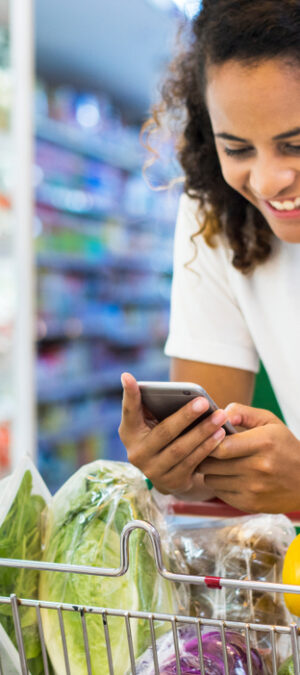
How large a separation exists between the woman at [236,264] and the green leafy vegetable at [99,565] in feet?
0.38

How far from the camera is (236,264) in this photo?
1421mm

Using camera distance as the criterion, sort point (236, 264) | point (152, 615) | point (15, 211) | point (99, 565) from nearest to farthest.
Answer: point (152, 615) < point (99, 565) < point (236, 264) < point (15, 211)

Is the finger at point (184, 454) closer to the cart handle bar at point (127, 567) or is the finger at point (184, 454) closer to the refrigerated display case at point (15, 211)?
the cart handle bar at point (127, 567)

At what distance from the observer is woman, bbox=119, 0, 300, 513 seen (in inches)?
38.1

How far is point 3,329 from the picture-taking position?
345 centimetres

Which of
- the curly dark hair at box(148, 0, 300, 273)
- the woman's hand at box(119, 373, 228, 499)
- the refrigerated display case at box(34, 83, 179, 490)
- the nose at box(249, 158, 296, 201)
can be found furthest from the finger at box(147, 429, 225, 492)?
the refrigerated display case at box(34, 83, 179, 490)

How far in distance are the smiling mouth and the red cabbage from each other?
2.14ft

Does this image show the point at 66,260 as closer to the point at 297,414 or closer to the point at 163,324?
the point at 163,324

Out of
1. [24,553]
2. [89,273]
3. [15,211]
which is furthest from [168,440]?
[89,273]

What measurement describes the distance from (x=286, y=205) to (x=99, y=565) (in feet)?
2.06

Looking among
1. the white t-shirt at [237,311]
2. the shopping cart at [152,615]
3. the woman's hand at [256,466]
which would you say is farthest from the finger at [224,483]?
the white t-shirt at [237,311]

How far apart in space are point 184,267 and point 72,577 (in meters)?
0.83

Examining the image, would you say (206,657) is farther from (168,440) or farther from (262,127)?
(262,127)

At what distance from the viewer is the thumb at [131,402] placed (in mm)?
837
